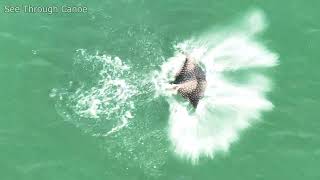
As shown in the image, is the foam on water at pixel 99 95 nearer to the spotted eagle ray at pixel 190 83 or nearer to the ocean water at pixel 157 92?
the ocean water at pixel 157 92

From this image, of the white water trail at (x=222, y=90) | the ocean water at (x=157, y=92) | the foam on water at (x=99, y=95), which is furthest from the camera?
the white water trail at (x=222, y=90)

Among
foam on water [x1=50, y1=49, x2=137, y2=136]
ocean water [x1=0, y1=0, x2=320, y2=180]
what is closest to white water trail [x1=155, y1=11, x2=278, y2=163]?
ocean water [x1=0, y1=0, x2=320, y2=180]

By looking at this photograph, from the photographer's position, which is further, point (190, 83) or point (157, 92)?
point (157, 92)

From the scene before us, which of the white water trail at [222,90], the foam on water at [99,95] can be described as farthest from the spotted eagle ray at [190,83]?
the foam on water at [99,95]

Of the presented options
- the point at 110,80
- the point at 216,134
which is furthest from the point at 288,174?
the point at 110,80

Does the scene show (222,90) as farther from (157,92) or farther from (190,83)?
(157,92)

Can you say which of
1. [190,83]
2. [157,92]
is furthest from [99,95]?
[190,83]
